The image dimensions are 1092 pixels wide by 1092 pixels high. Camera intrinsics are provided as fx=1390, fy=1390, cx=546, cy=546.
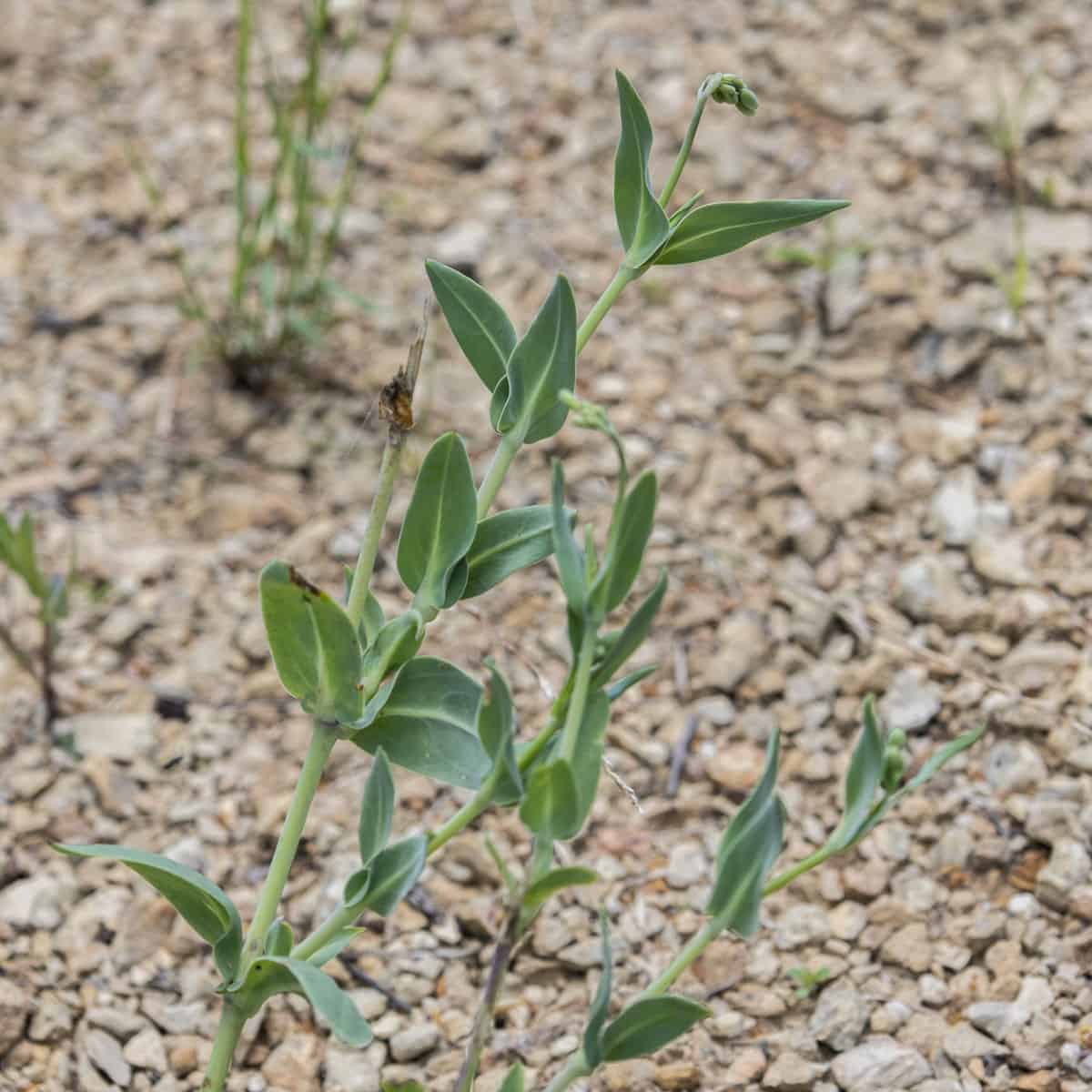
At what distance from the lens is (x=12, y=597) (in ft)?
7.25

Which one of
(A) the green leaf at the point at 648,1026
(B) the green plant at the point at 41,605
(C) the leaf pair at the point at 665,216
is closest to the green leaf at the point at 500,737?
(A) the green leaf at the point at 648,1026

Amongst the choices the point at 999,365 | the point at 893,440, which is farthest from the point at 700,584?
the point at 999,365

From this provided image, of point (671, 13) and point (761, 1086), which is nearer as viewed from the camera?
point (761, 1086)

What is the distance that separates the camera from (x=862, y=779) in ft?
4.15

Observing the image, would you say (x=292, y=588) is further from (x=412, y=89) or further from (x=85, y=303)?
(x=412, y=89)

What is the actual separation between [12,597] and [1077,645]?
1.63 meters

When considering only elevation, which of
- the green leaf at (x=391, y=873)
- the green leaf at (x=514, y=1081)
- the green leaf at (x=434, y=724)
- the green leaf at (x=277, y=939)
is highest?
the green leaf at (x=434, y=724)

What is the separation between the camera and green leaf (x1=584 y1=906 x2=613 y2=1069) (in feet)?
3.76

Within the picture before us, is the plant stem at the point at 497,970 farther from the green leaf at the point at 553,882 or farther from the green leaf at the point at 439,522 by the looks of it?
the green leaf at the point at 439,522

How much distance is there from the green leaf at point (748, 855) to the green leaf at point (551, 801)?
144 mm

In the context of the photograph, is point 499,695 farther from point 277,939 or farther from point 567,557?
point 277,939

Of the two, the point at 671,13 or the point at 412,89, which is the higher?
the point at 671,13

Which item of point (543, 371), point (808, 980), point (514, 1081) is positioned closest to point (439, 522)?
point (543, 371)

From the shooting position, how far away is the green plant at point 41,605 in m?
1.86
